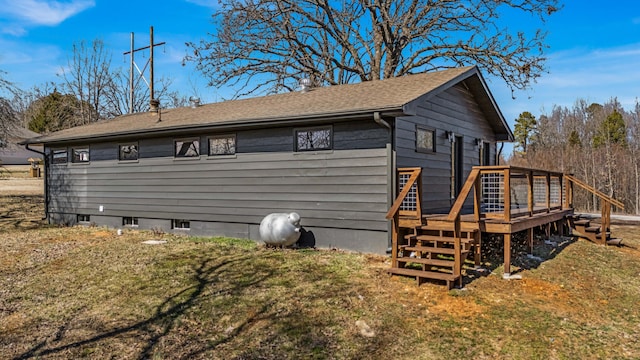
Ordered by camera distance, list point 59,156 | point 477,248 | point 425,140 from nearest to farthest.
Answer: point 477,248 < point 425,140 < point 59,156

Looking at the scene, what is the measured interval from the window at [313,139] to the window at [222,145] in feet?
6.11

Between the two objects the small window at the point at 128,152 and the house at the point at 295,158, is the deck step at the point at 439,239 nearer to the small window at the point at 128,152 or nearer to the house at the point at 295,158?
the house at the point at 295,158

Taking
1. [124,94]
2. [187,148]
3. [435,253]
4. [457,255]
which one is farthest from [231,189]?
[124,94]

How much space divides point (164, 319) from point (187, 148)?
6342 mm

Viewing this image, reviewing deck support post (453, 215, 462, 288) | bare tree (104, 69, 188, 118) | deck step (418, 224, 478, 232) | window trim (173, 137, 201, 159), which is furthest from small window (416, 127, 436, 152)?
bare tree (104, 69, 188, 118)

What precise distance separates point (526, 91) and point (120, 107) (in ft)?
81.9

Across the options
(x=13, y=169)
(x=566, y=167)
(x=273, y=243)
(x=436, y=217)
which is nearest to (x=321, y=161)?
(x=273, y=243)

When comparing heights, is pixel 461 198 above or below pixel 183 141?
below

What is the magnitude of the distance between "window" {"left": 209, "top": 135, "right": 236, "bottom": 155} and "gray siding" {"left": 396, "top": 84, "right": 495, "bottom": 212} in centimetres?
405

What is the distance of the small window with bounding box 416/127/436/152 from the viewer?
345 inches

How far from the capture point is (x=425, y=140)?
9086 mm

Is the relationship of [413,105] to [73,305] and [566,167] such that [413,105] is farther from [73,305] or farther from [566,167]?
[566,167]

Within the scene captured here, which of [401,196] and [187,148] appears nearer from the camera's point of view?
[401,196]

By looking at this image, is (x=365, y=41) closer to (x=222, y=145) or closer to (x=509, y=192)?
(x=222, y=145)
